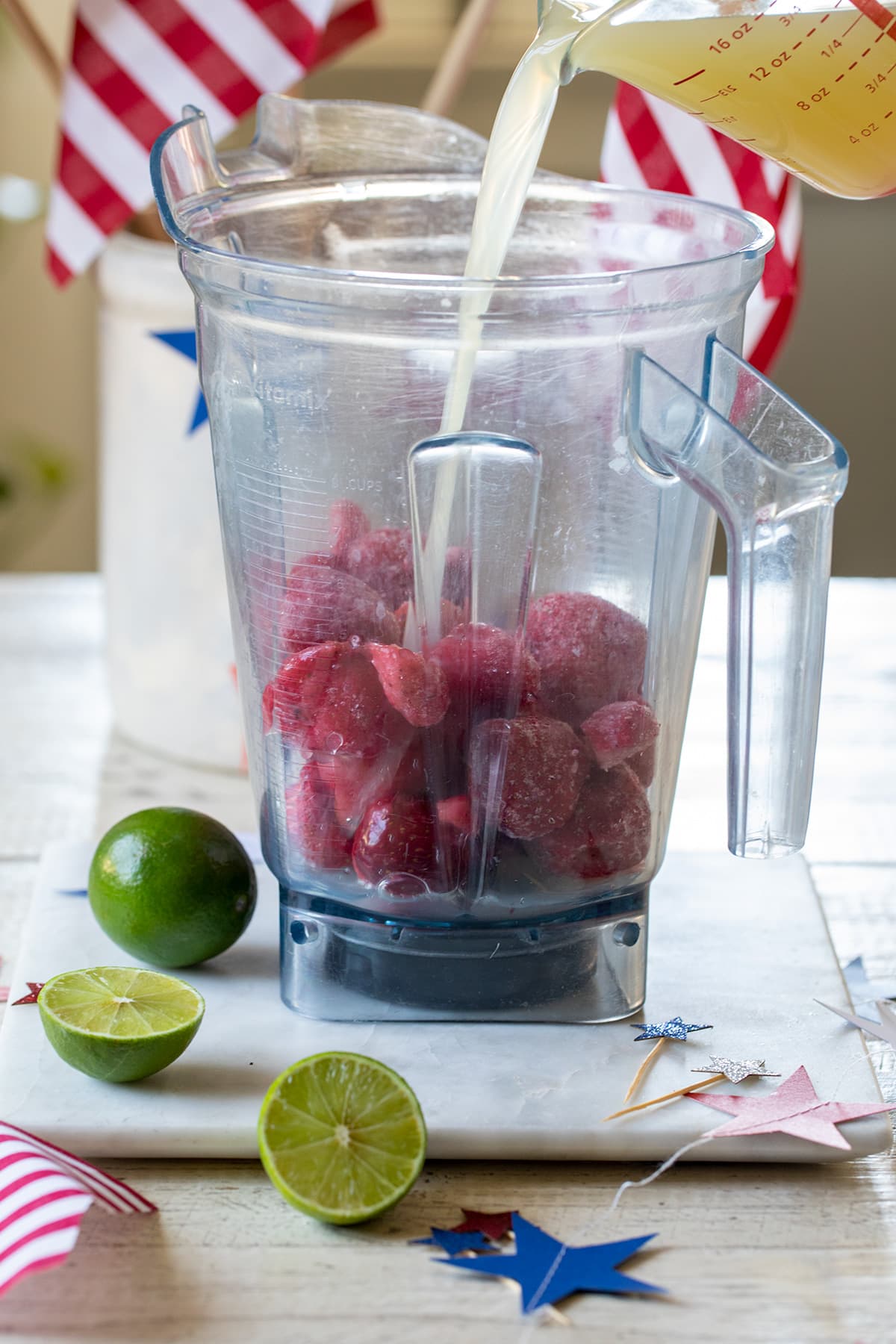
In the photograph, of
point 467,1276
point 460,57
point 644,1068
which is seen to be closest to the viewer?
point 467,1276

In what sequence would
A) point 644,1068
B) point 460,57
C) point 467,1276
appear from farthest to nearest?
point 460,57
point 644,1068
point 467,1276

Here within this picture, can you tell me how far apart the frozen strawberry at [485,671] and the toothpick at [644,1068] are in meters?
0.15

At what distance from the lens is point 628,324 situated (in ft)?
1.88

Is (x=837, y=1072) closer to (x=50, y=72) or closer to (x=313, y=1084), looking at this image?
(x=313, y=1084)

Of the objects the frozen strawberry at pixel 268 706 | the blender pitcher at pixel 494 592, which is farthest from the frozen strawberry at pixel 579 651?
the frozen strawberry at pixel 268 706

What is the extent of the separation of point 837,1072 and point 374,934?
192 millimetres

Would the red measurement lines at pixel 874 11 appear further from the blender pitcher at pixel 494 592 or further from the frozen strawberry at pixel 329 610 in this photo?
the frozen strawberry at pixel 329 610

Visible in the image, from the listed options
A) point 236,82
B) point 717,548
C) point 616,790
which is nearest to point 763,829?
point 616,790

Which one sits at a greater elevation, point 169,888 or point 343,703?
point 343,703

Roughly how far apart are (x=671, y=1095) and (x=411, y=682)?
7.4 inches

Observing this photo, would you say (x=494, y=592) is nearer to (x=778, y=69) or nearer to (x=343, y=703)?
(x=343, y=703)

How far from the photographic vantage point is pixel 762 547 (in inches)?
21.7

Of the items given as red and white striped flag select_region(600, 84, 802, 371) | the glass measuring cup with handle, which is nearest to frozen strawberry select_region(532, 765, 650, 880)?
the glass measuring cup with handle

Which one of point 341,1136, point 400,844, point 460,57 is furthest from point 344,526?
point 460,57
